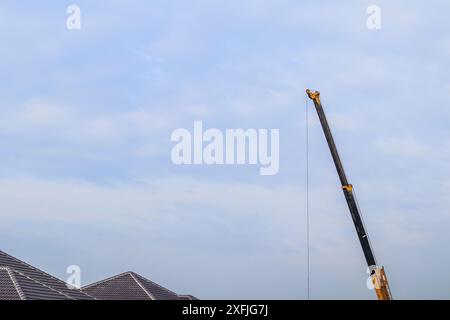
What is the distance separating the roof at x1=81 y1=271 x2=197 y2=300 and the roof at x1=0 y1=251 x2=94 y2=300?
6.99 meters

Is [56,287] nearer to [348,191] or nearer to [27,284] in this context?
[27,284]

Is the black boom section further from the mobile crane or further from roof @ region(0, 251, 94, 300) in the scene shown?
roof @ region(0, 251, 94, 300)

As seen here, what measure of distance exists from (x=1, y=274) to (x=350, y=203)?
23.1m

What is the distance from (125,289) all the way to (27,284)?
712 inches

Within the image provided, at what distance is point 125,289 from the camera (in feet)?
180

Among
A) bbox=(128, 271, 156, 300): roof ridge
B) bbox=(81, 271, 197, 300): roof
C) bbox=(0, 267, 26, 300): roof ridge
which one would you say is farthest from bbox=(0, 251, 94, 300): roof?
bbox=(128, 271, 156, 300): roof ridge

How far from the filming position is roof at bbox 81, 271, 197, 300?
177ft

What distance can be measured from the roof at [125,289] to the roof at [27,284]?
275 inches

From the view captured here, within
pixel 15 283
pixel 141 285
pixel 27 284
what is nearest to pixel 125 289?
pixel 141 285

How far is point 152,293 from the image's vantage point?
180ft

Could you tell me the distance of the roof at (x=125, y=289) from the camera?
5403 centimetres

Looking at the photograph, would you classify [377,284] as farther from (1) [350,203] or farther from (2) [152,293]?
(2) [152,293]
